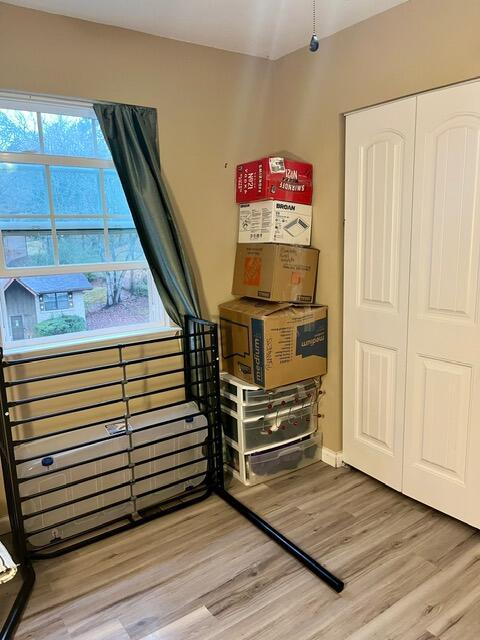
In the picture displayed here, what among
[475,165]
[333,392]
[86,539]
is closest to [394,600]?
[333,392]

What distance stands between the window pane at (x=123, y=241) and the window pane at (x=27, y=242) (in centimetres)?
32

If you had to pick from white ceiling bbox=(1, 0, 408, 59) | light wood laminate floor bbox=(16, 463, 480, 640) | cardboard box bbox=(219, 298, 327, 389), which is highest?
white ceiling bbox=(1, 0, 408, 59)

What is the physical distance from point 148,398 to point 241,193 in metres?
1.31

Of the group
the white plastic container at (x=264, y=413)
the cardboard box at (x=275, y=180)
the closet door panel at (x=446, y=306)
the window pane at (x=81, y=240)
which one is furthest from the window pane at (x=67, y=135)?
the closet door panel at (x=446, y=306)

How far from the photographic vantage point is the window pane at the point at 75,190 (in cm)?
233

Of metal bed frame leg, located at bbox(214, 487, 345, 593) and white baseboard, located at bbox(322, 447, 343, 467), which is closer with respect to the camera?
metal bed frame leg, located at bbox(214, 487, 345, 593)

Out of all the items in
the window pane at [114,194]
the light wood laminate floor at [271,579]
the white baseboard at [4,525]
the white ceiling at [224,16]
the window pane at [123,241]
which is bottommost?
the light wood laminate floor at [271,579]

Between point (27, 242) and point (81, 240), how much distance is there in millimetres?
263

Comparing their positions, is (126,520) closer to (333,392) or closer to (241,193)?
(333,392)

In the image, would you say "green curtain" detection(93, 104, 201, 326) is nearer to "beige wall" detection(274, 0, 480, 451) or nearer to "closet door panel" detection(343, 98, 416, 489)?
"beige wall" detection(274, 0, 480, 451)

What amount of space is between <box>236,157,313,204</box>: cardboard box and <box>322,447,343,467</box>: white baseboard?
1541 mm

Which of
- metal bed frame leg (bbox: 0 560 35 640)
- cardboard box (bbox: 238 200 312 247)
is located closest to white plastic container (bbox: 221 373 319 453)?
cardboard box (bbox: 238 200 312 247)

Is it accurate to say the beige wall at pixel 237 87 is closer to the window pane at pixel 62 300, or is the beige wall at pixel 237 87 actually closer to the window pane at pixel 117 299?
the window pane at pixel 117 299

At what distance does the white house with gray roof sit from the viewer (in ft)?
7.47
